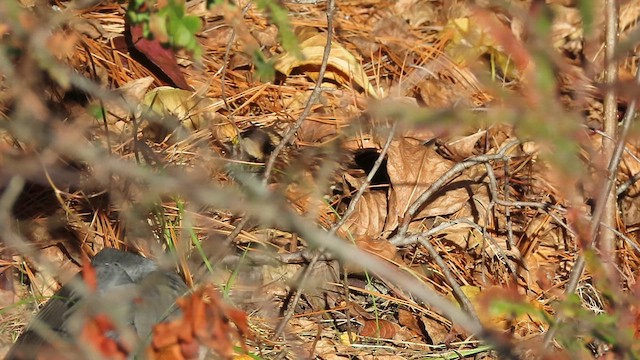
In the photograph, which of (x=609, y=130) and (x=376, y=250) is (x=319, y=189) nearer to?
(x=376, y=250)

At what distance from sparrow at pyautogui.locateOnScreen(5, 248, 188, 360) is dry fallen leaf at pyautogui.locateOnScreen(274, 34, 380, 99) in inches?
43.3

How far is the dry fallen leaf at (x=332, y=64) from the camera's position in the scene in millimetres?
3691

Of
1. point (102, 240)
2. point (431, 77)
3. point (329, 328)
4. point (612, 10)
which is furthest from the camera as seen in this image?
point (431, 77)

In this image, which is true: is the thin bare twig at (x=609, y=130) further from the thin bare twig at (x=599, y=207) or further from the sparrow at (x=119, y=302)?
the sparrow at (x=119, y=302)

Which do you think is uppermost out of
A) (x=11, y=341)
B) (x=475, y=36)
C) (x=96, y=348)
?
(x=96, y=348)

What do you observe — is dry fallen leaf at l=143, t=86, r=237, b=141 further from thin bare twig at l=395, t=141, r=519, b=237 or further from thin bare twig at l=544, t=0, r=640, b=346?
thin bare twig at l=544, t=0, r=640, b=346

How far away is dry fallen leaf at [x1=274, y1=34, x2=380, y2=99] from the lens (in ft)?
12.1

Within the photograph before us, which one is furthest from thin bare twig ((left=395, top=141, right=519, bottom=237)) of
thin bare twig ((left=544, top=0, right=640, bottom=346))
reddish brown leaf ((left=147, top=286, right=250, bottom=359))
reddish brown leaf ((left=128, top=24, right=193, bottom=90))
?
reddish brown leaf ((left=147, top=286, right=250, bottom=359))

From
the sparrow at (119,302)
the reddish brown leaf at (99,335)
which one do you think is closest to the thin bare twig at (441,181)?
the sparrow at (119,302)

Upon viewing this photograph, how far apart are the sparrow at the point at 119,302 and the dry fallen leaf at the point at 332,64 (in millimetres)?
1099

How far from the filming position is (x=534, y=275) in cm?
321

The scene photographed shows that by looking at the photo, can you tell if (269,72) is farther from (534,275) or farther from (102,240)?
(534,275)

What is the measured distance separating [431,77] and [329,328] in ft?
4.33

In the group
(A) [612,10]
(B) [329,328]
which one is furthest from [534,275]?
(A) [612,10]
